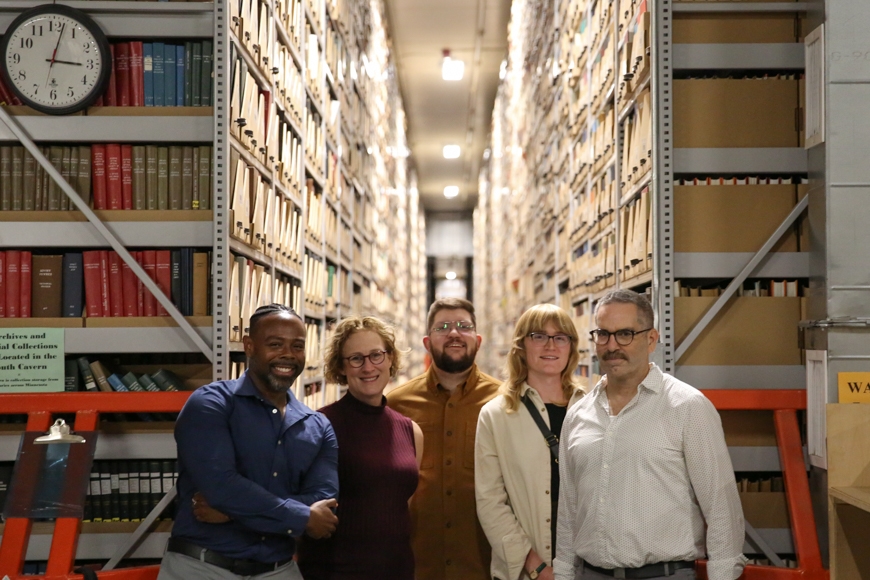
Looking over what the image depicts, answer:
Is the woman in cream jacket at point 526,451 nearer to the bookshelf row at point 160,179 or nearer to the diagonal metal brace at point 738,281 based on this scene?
the diagonal metal brace at point 738,281

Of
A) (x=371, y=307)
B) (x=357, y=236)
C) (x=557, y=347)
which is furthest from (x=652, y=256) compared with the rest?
(x=371, y=307)

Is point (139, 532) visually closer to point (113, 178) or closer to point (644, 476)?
point (113, 178)

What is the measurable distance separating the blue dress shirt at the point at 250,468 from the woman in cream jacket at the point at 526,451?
24.1 inches

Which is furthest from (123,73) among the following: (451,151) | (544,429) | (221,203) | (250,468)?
(451,151)

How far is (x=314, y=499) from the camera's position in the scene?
9.53 feet

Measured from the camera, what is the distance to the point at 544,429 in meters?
3.36

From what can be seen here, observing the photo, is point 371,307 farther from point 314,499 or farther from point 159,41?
point 314,499

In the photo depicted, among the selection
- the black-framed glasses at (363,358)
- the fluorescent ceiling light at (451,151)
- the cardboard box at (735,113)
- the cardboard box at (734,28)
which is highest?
the fluorescent ceiling light at (451,151)

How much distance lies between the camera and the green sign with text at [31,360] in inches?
154

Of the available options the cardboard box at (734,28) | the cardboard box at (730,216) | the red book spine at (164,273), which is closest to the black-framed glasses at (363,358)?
the red book spine at (164,273)

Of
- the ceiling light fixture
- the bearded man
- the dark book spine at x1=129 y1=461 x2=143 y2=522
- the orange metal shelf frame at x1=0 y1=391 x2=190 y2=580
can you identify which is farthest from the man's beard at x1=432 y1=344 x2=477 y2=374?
the ceiling light fixture

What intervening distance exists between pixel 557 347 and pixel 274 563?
1255 millimetres

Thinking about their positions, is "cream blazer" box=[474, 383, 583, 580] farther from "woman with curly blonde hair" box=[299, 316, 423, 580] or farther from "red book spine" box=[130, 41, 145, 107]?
"red book spine" box=[130, 41, 145, 107]

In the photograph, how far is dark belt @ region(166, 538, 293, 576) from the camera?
2.85 metres
